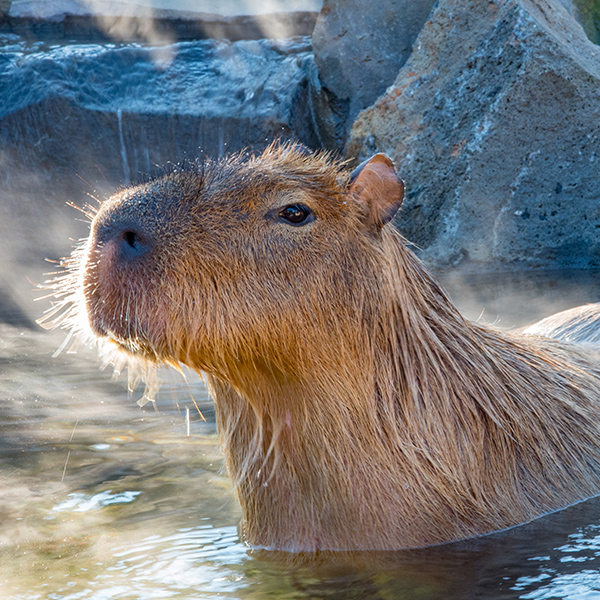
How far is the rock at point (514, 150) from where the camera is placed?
23.7ft

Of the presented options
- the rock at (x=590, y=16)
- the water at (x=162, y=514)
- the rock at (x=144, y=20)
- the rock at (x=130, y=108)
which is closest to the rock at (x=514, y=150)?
the water at (x=162, y=514)

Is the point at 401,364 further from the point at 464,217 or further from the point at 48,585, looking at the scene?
the point at 464,217

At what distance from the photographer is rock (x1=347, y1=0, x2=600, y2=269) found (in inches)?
285

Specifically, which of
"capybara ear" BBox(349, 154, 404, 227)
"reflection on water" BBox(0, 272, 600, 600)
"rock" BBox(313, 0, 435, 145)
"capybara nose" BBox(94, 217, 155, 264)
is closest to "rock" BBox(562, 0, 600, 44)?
"rock" BBox(313, 0, 435, 145)

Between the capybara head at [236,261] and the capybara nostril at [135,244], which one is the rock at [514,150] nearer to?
the capybara head at [236,261]

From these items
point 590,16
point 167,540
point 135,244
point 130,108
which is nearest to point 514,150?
point 590,16

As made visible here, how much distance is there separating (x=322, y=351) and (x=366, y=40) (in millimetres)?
7792

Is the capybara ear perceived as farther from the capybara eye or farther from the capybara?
the capybara eye

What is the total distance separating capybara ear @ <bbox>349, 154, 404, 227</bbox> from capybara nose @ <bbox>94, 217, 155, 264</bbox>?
1.83ft

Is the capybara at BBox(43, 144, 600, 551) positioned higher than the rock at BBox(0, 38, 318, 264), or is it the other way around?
the rock at BBox(0, 38, 318, 264)

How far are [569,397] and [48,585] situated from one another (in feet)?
5.13

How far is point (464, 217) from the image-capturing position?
24.6 feet

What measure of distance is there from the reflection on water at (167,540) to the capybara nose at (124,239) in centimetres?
48

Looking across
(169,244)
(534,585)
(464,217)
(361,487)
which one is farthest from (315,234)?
(464,217)
